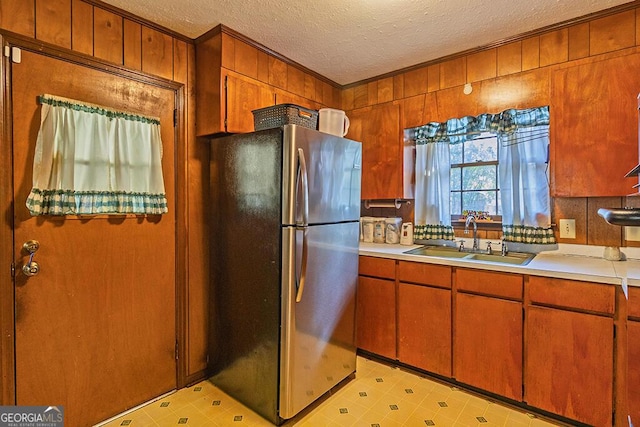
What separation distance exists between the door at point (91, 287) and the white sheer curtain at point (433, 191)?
77.3 inches

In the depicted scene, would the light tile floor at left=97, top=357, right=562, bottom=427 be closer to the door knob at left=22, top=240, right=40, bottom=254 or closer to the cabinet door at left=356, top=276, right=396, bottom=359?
the cabinet door at left=356, top=276, right=396, bottom=359

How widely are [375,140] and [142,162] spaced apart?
1895 millimetres

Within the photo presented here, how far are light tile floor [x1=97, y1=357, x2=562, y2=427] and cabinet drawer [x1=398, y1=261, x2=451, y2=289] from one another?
0.71 meters

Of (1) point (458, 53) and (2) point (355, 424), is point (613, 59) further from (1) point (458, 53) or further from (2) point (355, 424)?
(2) point (355, 424)

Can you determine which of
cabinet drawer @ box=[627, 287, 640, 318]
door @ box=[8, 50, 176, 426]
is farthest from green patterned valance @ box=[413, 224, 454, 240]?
door @ box=[8, 50, 176, 426]

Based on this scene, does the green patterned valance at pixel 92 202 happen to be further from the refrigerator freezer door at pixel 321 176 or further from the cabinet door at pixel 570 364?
the cabinet door at pixel 570 364

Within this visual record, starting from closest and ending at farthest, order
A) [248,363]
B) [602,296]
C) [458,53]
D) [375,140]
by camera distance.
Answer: [602,296] → [248,363] → [458,53] → [375,140]

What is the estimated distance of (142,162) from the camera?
79.7 inches

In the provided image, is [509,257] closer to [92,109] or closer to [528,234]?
[528,234]

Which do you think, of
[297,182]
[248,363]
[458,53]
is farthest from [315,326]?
[458,53]

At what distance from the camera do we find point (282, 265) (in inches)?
72.7

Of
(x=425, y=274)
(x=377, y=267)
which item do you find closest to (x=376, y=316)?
(x=377, y=267)

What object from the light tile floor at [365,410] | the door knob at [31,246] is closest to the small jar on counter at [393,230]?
the light tile floor at [365,410]

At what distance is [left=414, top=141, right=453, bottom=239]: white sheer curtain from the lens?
9.09 feet
